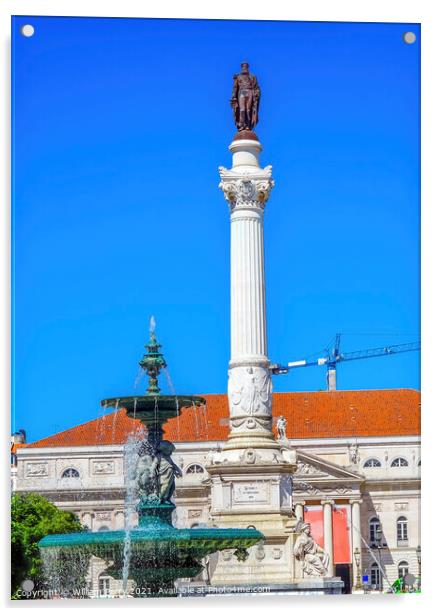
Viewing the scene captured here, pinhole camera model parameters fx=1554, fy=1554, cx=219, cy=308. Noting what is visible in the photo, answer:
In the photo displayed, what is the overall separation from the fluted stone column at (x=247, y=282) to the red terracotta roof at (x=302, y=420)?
2046 centimetres

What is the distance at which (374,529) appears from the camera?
57.8 m

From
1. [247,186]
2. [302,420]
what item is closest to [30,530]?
[247,186]

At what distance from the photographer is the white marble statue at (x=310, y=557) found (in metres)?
28.2

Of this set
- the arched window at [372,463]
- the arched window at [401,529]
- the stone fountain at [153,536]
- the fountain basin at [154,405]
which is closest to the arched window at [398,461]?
the arched window at [372,463]

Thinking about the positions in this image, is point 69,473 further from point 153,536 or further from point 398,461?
point 153,536

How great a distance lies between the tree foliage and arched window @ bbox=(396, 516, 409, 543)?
15.3 m

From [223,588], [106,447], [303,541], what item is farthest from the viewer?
[106,447]

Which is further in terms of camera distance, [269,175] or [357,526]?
[357,526]

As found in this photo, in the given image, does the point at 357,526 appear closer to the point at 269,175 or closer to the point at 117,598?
the point at 269,175

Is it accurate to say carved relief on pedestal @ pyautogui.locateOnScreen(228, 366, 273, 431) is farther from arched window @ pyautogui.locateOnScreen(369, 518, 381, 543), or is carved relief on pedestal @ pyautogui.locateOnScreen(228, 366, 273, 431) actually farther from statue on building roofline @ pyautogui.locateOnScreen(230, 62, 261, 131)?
arched window @ pyautogui.locateOnScreen(369, 518, 381, 543)

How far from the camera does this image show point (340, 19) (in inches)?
786

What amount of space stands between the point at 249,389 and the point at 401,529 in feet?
78.5
